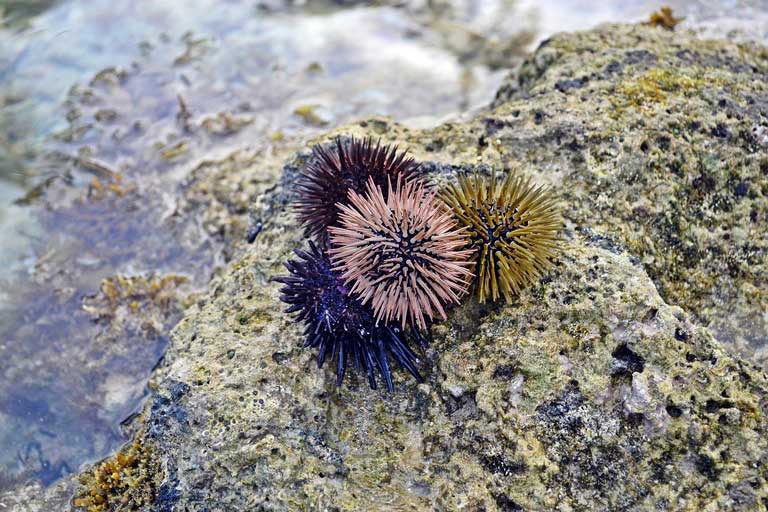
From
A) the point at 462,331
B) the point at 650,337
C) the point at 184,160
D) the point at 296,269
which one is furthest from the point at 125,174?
the point at 650,337

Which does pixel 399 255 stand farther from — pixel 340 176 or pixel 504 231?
pixel 340 176

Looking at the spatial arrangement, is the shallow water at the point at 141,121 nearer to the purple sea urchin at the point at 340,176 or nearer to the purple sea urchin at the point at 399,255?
the purple sea urchin at the point at 340,176

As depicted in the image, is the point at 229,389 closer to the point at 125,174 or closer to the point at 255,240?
the point at 255,240

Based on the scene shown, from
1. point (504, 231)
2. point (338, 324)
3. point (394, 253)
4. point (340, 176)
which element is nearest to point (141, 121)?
point (340, 176)

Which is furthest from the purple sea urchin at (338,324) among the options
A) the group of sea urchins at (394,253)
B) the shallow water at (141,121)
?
the shallow water at (141,121)

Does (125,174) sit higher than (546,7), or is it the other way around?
(546,7)
